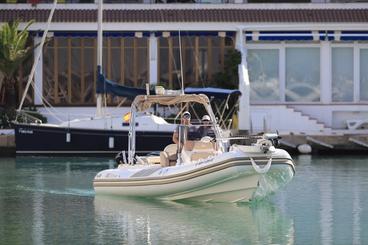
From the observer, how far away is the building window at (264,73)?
46.8m

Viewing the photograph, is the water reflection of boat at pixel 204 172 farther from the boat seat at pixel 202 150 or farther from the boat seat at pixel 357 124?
the boat seat at pixel 357 124

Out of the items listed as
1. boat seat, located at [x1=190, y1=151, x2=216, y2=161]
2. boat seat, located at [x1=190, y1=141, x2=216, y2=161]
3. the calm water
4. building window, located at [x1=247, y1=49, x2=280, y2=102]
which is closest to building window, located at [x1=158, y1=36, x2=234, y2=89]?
building window, located at [x1=247, y1=49, x2=280, y2=102]

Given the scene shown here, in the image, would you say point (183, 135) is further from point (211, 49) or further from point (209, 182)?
point (211, 49)

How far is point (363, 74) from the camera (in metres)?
47.1

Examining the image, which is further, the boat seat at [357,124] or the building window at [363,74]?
the building window at [363,74]

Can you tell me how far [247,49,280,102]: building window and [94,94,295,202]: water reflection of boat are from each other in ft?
64.2

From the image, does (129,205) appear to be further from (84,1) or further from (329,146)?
(84,1)

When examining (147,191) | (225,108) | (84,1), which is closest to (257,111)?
(225,108)

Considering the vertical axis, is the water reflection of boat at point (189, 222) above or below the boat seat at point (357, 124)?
below

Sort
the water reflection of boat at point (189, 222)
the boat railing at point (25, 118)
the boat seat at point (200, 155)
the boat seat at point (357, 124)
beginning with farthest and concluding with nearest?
the boat seat at point (357, 124)
the boat railing at point (25, 118)
the boat seat at point (200, 155)
the water reflection of boat at point (189, 222)

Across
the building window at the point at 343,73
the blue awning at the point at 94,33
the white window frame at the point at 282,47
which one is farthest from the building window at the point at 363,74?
the blue awning at the point at 94,33

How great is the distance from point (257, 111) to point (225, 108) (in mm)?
2244

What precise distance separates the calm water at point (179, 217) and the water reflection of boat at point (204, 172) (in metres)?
0.33

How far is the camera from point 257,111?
44.2 meters
